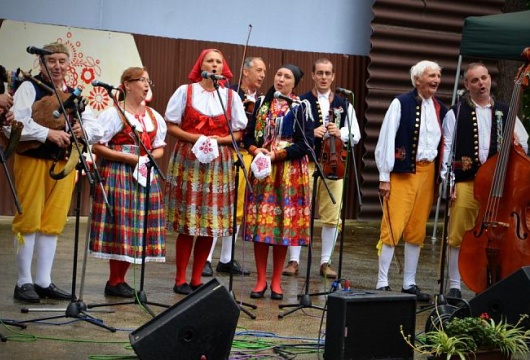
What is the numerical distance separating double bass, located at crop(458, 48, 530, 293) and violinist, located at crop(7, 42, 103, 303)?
2.68m

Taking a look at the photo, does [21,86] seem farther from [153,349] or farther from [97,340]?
[153,349]

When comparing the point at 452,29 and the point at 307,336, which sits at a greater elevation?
the point at 452,29

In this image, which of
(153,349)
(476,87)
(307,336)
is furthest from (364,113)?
(153,349)

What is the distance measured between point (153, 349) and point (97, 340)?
0.92 m

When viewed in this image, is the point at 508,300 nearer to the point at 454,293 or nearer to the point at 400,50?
the point at 454,293

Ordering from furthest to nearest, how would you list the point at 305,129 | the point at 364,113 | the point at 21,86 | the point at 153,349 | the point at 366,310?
the point at 364,113
the point at 305,129
the point at 21,86
the point at 366,310
the point at 153,349

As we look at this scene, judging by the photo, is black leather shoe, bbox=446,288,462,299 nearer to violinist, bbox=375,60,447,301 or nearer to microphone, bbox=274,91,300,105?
violinist, bbox=375,60,447,301

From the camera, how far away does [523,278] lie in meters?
5.92

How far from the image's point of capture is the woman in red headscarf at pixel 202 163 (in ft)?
24.3

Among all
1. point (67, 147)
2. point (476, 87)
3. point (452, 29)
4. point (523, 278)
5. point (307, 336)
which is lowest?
point (307, 336)

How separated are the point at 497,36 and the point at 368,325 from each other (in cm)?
435

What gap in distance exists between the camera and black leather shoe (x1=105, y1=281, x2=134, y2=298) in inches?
291

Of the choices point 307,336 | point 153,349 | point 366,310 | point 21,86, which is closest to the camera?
point 153,349

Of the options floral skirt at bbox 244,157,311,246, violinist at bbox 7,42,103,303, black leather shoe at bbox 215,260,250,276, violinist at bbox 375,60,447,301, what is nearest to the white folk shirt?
violinist at bbox 375,60,447,301
